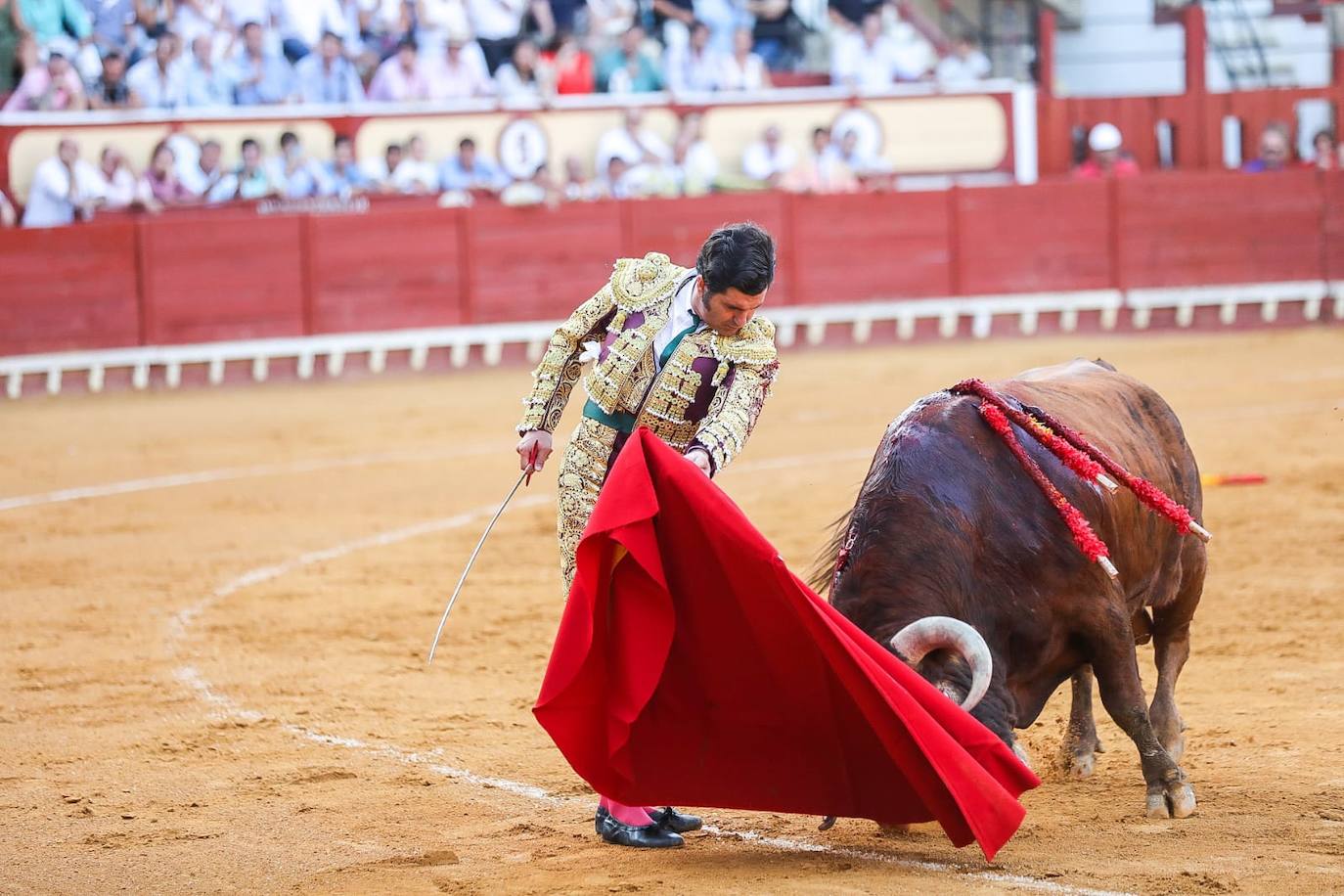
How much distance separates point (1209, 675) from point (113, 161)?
346 inches

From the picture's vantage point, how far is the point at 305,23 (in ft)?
40.2

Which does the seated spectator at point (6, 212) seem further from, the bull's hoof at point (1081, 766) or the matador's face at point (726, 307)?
the bull's hoof at point (1081, 766)

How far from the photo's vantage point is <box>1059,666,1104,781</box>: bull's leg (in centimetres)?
370

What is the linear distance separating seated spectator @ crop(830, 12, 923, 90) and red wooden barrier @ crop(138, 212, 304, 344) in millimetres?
4613

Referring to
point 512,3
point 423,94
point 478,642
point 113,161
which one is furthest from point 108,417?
point 478,642

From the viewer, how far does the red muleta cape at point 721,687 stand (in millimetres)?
2979

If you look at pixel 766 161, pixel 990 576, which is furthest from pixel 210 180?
pixel 990 576

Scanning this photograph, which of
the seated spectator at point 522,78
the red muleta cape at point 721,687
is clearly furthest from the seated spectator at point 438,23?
the red muleta cape at point 721,687

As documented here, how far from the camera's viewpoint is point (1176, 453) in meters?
3.99

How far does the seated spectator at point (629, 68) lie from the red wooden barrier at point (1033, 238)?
7.91 feet

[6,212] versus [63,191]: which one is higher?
[63,191]

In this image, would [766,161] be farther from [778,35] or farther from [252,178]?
[252,178]

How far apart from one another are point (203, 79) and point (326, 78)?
2.72ft

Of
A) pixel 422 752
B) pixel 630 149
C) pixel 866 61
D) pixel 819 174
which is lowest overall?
pixel 422 752
